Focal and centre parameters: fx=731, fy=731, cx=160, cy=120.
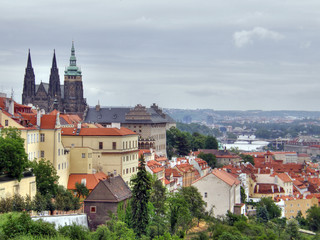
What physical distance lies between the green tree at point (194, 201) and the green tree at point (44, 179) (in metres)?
20.0

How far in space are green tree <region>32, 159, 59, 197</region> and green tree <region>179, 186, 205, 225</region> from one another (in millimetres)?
20031

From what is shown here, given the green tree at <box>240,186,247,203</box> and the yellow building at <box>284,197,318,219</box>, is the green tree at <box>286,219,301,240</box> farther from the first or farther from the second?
the yellow building at <box>284,197,318,219</box>

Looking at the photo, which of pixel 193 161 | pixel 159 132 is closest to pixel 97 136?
pixel 193 161

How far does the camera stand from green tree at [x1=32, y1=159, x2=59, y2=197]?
70.5 m

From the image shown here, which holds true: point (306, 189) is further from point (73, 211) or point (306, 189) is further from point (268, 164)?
point (73, 211)

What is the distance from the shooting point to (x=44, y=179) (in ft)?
233

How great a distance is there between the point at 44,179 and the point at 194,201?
75.7 ft

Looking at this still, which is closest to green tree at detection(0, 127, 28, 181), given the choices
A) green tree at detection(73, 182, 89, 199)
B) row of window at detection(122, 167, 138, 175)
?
green tree at detection(73, 182, 89, 199)

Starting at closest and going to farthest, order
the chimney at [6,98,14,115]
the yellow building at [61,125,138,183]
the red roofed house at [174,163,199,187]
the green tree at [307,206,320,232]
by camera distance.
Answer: the chimney at [6,98,14,115] < the yellow building at [61,125,138,183] < the green tree at [307,206,320,232] < the red roofed house at [174,163,199,187]

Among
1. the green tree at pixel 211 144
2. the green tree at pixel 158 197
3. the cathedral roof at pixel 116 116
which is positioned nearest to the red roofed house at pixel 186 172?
the green tree at pixel 158 197

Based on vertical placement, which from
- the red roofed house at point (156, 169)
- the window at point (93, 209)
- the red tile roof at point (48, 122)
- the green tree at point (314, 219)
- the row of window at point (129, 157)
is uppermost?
the red tile roof at point (48, 122)

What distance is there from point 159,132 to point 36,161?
8852 cm

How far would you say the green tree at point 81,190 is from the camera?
2997 inches

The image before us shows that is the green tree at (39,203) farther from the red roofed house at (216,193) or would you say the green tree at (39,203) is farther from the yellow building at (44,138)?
the red roofed house at (216,193)
